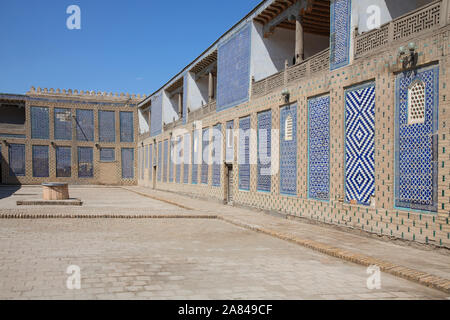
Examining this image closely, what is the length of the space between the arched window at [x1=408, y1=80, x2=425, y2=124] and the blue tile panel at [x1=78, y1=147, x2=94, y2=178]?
29001 mm

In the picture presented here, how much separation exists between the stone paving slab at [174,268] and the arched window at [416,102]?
10.3 feet

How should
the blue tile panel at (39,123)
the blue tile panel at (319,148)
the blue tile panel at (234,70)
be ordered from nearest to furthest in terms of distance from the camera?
1. the blue tile panel at (319,148)
2. the blue tile panel at (234,70)
3. the blue tile panel at (39,123)

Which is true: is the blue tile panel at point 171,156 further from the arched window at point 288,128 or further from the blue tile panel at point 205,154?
the arched window at point 288,128

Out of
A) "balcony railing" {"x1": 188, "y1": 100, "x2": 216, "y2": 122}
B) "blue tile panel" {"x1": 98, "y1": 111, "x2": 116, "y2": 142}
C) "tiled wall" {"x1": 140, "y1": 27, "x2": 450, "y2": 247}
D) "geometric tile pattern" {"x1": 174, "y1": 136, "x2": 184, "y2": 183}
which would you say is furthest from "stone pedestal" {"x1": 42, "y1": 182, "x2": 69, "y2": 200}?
"blue tile panel" {"x1": 98, "y1": 111, "x2": 116, "y2": 142}

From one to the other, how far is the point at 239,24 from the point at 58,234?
1033cm

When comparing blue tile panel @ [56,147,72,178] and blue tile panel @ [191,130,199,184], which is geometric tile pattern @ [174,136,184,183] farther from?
blue tile panel @ [56,147,72,178]

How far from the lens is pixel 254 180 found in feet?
44.0

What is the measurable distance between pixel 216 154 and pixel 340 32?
28.1 ft

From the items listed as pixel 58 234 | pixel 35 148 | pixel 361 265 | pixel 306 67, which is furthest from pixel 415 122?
pixel 35 148

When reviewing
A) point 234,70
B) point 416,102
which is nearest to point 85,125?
point 234,70

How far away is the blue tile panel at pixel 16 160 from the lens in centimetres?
2988

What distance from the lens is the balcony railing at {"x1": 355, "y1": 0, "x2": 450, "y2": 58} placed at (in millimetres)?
6797

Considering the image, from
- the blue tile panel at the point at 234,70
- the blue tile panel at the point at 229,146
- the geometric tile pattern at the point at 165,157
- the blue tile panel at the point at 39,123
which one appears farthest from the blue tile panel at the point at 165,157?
the blue tile panel at the point at 39,123
